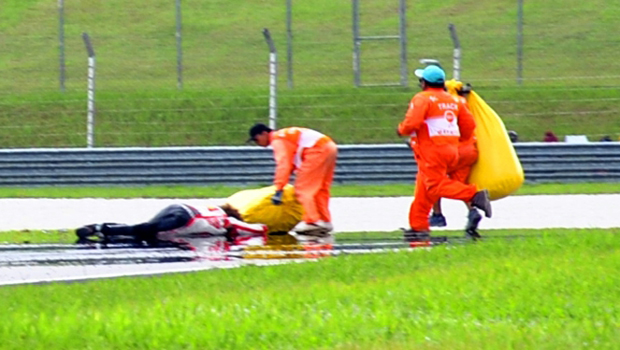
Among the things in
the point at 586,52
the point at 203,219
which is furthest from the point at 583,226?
the point at 586,52

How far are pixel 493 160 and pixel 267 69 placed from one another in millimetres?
14070

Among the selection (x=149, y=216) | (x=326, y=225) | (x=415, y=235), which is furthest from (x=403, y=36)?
(x=415, y=235)

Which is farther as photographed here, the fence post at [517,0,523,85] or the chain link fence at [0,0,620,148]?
the chain link fence at [0,0,620,148]

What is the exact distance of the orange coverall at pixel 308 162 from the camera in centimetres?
1134

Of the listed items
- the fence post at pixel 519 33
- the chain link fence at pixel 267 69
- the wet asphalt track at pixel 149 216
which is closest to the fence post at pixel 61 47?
the chain link fence at pixel 267 69

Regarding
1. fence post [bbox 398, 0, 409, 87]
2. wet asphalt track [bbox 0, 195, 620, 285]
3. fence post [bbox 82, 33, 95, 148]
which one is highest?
fence post [bbox 398, 0, 409, 87]

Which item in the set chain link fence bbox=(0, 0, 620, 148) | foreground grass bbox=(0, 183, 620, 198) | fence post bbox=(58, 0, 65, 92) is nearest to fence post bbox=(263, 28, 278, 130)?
foreground grass bbox=(0, 183, 620, 198)

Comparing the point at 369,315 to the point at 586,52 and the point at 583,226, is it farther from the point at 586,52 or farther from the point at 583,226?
the point at 586,52

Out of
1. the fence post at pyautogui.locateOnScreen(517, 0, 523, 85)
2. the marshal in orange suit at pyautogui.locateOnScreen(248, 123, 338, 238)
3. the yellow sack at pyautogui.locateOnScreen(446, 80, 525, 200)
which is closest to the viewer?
the yellow sack at pyautogui.locateOnScreen(446, 80, 525, 200)

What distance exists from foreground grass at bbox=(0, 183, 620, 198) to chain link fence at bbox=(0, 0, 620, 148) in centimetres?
405

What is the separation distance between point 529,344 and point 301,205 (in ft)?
20.2

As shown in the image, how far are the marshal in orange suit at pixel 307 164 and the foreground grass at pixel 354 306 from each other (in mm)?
2607

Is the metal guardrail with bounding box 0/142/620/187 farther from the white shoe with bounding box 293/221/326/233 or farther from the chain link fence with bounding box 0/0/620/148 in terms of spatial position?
the white shoe with bounding box 293/221/326/233

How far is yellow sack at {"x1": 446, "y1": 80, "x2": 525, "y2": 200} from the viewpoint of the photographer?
1097cm
